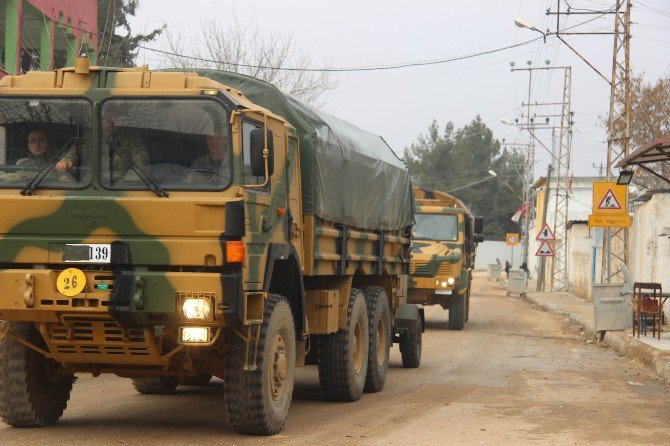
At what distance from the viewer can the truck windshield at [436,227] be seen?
26062mm

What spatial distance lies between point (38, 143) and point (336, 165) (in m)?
3.61

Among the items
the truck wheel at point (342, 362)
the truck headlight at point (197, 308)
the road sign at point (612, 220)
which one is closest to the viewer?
the truck headlight at point (197, 308)

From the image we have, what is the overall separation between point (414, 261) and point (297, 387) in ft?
38.3

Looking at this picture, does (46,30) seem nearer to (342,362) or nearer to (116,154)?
(342,362)

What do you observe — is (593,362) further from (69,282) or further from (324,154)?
(69,282)

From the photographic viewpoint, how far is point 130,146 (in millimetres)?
8969

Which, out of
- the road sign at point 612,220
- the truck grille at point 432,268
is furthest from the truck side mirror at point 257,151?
the road sign at point 612,220

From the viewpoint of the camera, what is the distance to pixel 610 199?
80.8ft

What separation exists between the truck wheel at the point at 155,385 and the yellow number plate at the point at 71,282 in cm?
382

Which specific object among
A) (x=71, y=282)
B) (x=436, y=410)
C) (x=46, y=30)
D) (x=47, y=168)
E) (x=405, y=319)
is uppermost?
(x=46, y=30)

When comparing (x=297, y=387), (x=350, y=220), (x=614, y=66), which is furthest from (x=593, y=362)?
(x=614, y=66)

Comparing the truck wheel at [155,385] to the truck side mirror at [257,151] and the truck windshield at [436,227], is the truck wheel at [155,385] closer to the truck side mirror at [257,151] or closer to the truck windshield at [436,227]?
the truck side mirror at [257,151]

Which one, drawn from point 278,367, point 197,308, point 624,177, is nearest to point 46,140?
point 197,308

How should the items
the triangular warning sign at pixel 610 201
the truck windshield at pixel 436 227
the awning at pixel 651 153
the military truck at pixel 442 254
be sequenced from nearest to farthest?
the awning at pixel 651 153 → the triangular warning sign at pixel 610 201 → the military truck at pixel 442 254 → the truck windshield at pixel 436 227
